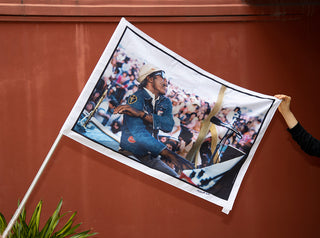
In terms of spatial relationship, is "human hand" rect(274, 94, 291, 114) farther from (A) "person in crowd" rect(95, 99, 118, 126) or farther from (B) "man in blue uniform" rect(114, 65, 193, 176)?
(A) "person in crowd" rect(95, 99, 118, 126)

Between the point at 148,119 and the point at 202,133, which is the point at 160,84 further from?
the point at 202,133

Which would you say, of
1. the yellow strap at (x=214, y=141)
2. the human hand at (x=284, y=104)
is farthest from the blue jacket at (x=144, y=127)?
the human hand at (x=284, y=104)

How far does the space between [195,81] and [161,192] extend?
4.50ft

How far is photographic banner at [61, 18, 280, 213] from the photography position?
8.83 ft

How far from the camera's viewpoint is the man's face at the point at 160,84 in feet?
9.14

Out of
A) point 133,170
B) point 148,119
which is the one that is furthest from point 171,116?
point 133,170

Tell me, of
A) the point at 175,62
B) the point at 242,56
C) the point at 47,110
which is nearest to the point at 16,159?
the point at 47,110

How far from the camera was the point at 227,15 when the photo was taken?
12.4 feet

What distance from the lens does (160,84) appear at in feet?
9.16

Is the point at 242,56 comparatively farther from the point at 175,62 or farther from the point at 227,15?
the point at 175,62

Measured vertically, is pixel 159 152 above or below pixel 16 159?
above

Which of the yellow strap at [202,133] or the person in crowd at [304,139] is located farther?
the yellow strap at [202,133]

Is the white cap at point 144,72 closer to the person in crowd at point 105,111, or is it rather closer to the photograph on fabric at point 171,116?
the photograph on fabric at point 171,116

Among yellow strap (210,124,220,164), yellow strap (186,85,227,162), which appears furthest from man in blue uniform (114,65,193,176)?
yellow strap (210,124,220,164)
